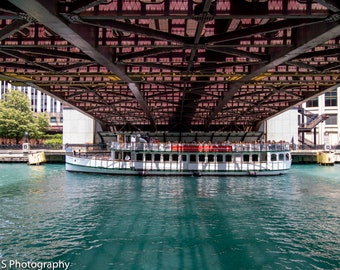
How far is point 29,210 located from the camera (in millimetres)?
24000

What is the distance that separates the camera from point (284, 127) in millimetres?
83250

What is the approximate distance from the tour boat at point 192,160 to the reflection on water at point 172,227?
41.2 feet

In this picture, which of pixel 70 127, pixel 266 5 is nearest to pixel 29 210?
pixel 266 5

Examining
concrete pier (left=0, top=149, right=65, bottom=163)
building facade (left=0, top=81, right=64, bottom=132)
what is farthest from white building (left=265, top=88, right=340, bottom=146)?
building facade (left=0, top=81, right=64, bottom=132)

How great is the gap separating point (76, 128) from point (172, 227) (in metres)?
71.9

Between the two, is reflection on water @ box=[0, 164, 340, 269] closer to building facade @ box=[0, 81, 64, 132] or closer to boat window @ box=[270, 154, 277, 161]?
boat window @ box=[270, 154, 277, 161]

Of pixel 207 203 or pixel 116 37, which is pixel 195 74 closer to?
pixel 116 37

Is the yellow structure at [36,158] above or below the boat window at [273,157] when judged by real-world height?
below

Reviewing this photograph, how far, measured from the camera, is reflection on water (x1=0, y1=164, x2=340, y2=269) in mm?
15047

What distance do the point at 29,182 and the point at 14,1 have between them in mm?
29657

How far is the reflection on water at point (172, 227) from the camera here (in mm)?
15047

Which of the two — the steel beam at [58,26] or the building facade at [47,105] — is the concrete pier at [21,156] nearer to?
the building facade at [47,105]

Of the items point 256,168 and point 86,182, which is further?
point 256,168

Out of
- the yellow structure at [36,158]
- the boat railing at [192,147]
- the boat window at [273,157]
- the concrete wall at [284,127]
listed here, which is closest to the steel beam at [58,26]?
the boat railing at [192,147]
